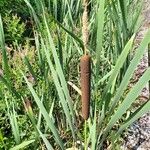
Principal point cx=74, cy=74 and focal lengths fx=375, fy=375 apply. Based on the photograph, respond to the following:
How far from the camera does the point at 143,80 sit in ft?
3.30

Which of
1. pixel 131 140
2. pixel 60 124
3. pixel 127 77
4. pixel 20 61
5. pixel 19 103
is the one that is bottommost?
pixel 131 140

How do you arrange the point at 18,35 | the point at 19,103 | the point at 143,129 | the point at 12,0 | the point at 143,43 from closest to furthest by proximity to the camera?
the point at 143,43, the point at 19,103, the point at 143,129, the point at 18,35, the point at 12,0

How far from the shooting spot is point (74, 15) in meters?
2.40

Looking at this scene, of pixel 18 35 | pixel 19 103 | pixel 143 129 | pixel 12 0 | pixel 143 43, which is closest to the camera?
pixel 143 43

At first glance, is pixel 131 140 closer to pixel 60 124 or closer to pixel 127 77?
pixel 60 124

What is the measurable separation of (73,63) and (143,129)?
1.67ft

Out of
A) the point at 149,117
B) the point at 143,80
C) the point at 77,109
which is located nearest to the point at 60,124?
the point at 77,109

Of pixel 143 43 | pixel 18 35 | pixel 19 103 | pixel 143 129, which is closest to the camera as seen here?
pixel 143 43

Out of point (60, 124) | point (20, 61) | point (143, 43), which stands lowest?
point (60, 124)

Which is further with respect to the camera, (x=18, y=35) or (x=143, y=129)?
(x=18, y=35)

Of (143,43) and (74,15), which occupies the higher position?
(143,43)

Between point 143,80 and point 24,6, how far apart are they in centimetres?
194

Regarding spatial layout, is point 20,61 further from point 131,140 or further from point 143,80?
point 143,80

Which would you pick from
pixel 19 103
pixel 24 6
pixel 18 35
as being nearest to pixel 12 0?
pixel 24 6
